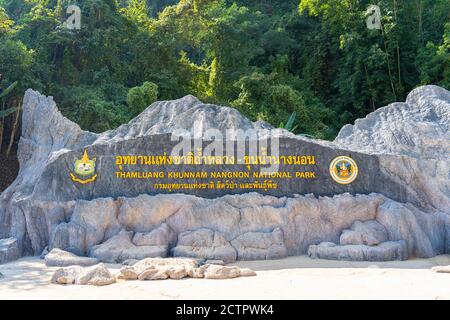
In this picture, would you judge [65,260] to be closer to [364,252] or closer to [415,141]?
[364,252]

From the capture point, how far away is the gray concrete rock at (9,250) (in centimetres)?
1024

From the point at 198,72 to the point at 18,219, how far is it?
36.2ft

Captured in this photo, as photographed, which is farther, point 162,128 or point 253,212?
point 162,128

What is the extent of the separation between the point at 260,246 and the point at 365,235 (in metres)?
1.81

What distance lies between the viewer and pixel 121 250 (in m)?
10.1

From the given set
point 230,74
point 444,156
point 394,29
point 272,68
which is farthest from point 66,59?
point 444,156

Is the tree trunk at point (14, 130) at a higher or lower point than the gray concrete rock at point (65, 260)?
higher

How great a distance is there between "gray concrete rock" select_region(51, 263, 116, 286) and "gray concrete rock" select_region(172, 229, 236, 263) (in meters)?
2.13

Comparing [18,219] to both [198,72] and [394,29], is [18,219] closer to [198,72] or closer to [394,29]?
[198,72]

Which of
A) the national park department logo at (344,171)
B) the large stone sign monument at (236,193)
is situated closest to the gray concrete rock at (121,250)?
the large stone sign monument at (236,193)

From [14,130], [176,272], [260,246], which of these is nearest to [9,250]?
[176,272]

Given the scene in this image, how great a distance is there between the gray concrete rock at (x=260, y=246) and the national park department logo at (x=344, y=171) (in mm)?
1612

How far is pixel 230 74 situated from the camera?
20.2 meters

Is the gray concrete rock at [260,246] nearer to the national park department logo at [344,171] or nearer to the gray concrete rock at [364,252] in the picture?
the gray concrete rock at [364,252]
